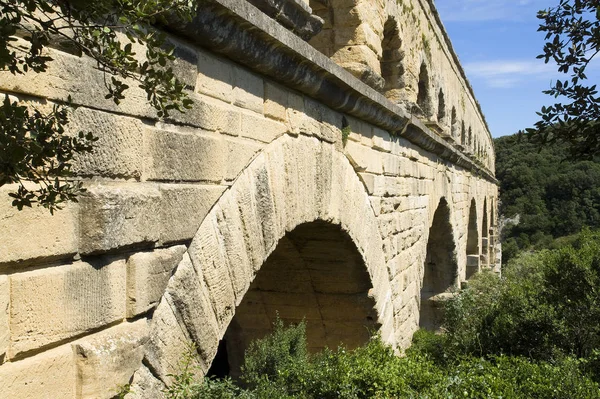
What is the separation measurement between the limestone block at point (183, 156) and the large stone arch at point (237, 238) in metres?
0.19

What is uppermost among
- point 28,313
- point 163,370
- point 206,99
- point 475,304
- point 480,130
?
point 480,130

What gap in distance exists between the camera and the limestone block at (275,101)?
350 cm

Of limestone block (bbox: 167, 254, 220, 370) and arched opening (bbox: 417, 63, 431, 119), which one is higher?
arched opening (bbox: 417, 63, 431, 119)

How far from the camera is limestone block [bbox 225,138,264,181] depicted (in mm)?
3021

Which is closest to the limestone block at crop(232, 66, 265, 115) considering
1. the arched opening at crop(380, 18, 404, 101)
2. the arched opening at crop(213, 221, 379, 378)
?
the arched opening at crop(213, 221, 379, 378)

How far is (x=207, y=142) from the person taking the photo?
2822 mm

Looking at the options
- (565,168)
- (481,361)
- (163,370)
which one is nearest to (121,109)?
(163,370)

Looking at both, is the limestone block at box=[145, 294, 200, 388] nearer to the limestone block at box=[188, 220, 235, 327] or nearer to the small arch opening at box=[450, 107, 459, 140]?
the limestone block at box=[188, 220, 235, 327]

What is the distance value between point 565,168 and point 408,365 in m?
40.1

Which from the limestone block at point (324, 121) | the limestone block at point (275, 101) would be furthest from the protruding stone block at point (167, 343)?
the limestone block at point (324, 121)

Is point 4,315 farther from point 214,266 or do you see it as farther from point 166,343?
point 214,266

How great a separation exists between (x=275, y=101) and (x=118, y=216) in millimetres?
1627

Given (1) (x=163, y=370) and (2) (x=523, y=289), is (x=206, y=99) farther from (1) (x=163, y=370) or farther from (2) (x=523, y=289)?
(2) (x=523, y=289)

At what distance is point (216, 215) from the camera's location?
9.47 feet
